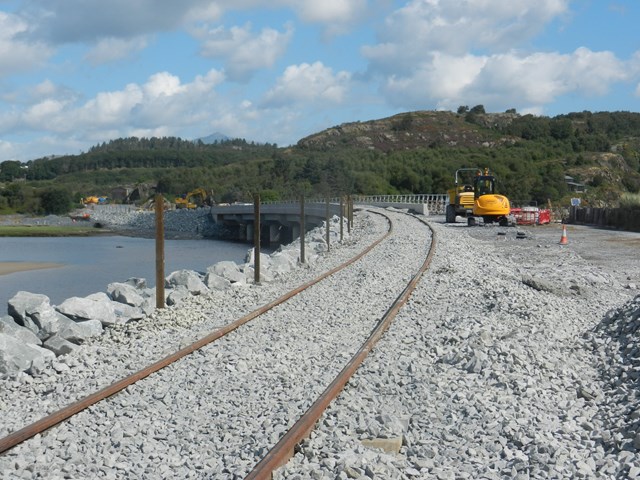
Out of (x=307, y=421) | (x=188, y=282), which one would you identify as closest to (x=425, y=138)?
(x=188, y=282)

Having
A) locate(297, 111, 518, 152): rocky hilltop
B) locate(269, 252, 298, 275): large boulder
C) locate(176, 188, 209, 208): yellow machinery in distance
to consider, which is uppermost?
locate(297, 111, 518, 152): rocky hilltop

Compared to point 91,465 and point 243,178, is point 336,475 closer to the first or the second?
point 91,465

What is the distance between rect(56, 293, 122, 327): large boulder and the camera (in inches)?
470

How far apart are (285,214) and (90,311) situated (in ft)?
184

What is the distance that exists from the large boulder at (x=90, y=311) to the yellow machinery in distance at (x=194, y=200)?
340 ft

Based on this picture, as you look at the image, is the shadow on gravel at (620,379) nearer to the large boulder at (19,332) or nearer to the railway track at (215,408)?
the railway track at (215,408)

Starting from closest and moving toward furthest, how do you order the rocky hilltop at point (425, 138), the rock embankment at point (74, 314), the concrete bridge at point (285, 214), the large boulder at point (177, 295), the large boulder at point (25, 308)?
the rock embankment at point (74, 314), the large boulder at point (25, 308), the large boulder at point (177, 295), the concrete bridge at point (285, 214), the rocky hilltop at point (425, 138)

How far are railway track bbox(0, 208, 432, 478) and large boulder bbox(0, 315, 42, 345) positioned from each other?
2.31m

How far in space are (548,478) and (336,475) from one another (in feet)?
4.76

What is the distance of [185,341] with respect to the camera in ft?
35.1

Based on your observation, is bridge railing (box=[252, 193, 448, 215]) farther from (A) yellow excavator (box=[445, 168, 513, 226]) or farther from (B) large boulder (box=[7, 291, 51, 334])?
(B) large boulder (box=[7, 291, 51, 334])

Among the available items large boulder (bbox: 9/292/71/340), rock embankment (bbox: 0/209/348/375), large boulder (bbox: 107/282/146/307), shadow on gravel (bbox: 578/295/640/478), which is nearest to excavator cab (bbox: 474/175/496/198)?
rock embankment (bbox: 0/209/348/375)

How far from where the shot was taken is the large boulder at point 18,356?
910 centimetres

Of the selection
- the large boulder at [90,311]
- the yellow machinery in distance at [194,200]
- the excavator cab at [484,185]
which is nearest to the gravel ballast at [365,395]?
the large boulder at [90,311]
